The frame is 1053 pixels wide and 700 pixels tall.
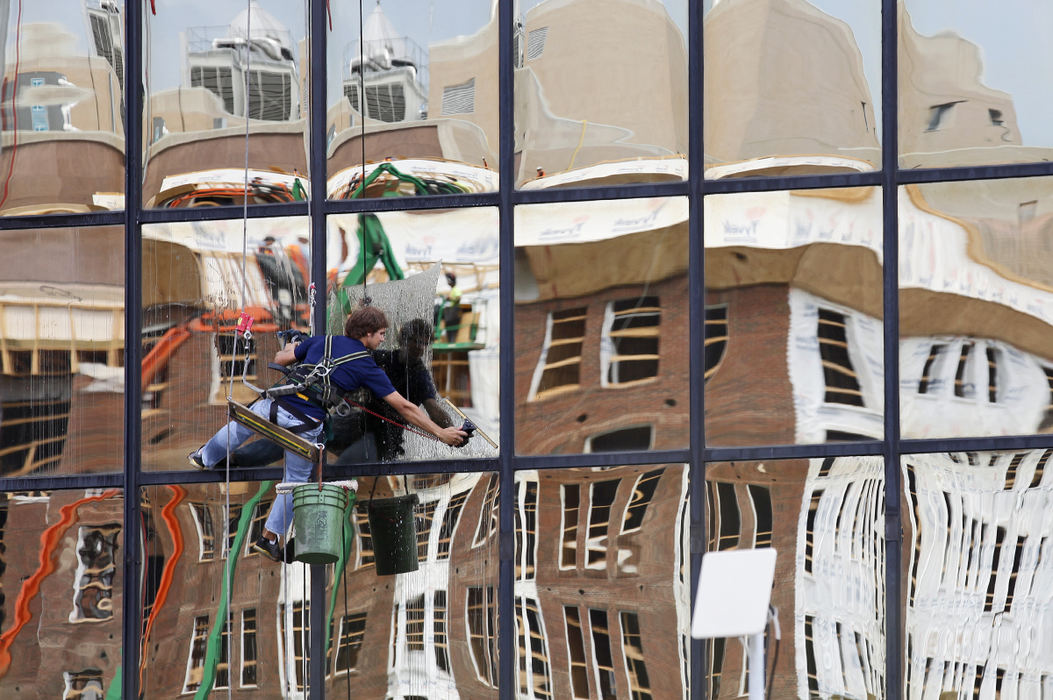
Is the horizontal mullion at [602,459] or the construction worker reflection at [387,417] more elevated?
the construction worker reflection at [387,417]

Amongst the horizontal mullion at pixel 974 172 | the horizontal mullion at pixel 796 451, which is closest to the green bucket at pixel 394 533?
the horizontal mullion at pixel 796 451

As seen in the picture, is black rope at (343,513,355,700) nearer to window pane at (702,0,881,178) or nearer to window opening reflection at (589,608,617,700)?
window opening reflection at (589,608,617,700)

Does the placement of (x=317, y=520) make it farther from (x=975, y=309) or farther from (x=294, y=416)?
(x=975, y=309)

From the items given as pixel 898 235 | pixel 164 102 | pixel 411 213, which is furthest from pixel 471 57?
pixel 898 235

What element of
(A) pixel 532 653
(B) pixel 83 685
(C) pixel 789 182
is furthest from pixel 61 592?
(C) pixel 789 182

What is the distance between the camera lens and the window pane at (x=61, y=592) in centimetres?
906

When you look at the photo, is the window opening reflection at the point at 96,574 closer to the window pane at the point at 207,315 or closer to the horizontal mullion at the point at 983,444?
the window pane at the point at 207,315

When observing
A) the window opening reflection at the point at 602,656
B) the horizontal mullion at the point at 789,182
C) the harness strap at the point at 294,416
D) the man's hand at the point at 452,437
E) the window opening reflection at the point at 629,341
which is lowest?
the window opening reflection at the point at 602,656

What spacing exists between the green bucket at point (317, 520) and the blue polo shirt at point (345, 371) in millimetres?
564

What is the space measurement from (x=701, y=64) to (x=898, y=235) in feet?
5.47

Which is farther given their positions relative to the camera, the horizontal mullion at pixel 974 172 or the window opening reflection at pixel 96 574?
the window opening reflection at pixel 96 574

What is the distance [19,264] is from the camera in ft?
30.4

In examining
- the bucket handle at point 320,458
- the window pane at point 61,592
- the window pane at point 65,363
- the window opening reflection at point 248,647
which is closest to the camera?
the bucket handle at point 320,458

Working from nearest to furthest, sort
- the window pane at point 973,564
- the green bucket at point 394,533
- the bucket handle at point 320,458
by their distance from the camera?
the bucket handle at point 320,458 < the window pane at point 973,564 < the green bucket at point 394,533
